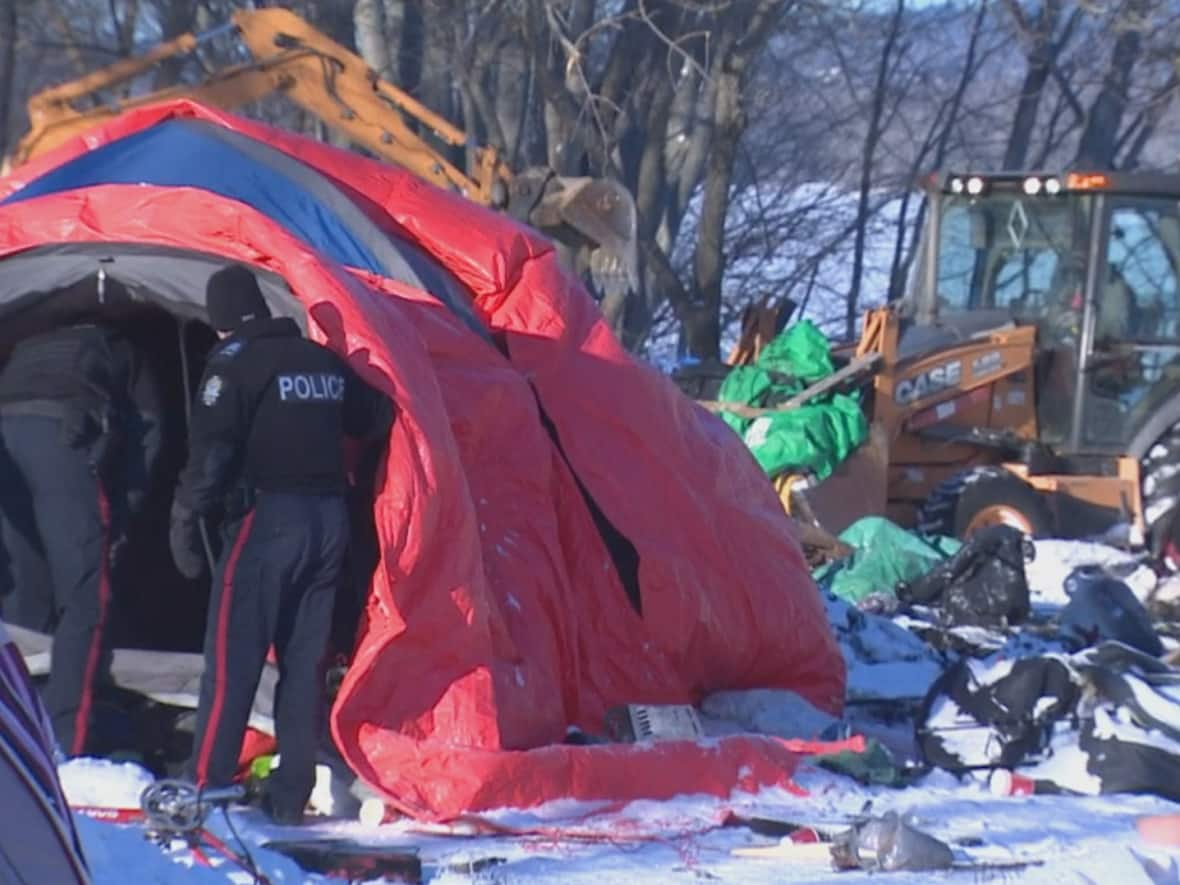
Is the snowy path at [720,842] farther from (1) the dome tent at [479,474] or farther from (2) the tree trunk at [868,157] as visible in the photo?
(2) the tree trunk at [868,157]

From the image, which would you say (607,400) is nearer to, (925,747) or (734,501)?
(734,501)

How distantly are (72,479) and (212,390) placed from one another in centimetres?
79

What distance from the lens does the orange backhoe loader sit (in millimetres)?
13203

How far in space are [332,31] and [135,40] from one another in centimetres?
403

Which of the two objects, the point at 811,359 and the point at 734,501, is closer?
the point at 734,501

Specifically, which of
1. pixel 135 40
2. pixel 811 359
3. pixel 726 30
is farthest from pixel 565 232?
pixel 135 40

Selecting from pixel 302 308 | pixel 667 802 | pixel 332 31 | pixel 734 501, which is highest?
pixel 332 31

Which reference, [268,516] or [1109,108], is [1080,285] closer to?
[268,516]

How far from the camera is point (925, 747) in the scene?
7949 mm

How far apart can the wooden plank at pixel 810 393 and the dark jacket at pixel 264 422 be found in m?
6.16

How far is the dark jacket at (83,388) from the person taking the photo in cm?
709

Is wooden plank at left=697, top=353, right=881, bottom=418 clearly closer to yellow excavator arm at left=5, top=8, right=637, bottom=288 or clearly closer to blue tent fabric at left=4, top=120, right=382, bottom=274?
yellow excavator arm at left=5, top=8, right=637, bottom=288

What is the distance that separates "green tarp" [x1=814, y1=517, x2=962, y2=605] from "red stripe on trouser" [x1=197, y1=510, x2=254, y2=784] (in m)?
5.45

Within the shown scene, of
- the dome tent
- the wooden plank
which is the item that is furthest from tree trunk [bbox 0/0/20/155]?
the dome tent
